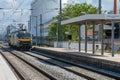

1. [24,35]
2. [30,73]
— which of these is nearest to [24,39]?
[24,35]

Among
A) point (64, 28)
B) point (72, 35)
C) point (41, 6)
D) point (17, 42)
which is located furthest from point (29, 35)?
point (41, 6)

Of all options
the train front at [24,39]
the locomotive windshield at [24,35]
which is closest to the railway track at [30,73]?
the train front at [24,39]

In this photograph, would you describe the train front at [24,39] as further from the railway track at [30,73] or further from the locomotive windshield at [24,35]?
the railway track at [30,73]

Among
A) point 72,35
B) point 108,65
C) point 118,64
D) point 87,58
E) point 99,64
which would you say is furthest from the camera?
point 72,35

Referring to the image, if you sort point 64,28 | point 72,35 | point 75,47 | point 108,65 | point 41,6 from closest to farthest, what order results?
point 108,65 → point 75,47 → point 72,35 → point 64,28 → point 41,6

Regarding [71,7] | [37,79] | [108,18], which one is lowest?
[37,79]

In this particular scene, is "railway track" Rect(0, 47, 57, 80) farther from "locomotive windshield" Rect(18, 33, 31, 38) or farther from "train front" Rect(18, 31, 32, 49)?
"locomotive windshield" Rect(18, 33, 31, 38)

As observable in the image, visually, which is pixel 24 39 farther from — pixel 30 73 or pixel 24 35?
pixel 30 73

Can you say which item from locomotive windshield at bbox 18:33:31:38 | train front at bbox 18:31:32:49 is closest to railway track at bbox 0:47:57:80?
train front at bbox 18:31:32:49

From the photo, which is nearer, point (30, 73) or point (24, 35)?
point (30, 73)

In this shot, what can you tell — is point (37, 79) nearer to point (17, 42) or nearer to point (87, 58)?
point (87, 58)

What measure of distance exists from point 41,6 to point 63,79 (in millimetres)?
155826

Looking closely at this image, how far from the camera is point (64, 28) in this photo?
90.3 metres

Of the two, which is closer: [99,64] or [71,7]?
[99,64]
